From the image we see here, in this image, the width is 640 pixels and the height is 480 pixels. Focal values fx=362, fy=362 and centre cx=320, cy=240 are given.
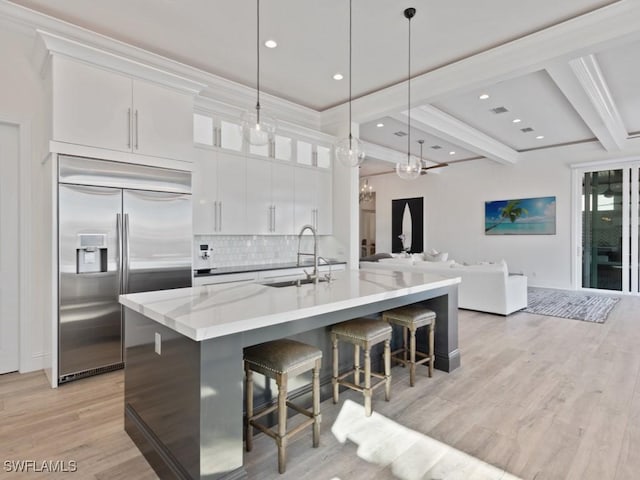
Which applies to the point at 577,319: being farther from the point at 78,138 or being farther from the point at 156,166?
the point at 78,138

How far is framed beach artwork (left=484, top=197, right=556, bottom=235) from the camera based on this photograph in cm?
850

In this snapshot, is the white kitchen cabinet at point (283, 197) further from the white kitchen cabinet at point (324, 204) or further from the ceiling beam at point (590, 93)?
the ceiling beam at point (590, 93)

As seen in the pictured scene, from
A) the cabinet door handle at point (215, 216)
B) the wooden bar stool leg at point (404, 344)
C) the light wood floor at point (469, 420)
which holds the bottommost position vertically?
the light wood floor at point (469, 420)

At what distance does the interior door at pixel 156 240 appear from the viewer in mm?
3400

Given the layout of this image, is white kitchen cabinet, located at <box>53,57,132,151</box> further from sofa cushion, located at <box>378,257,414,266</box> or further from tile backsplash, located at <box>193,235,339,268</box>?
sofa cushion, located at <box>378,257,414,266</box>

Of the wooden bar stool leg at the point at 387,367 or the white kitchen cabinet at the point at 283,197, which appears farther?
the white kitchen cabinet at the point at 283,197

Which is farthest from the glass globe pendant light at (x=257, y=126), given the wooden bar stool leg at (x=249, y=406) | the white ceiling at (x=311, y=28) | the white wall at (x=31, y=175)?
the white wall at (x=31, y=175)

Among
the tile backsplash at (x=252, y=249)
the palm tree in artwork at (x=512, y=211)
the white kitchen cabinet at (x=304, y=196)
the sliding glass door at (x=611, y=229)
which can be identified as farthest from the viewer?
the palm tree in artwork at (x=512, y=211)

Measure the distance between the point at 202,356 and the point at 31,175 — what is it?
305 centimetres

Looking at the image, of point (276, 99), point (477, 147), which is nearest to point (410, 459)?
point (276, 99)

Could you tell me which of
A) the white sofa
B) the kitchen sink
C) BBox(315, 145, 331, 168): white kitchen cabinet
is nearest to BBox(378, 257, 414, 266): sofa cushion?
the white sofa

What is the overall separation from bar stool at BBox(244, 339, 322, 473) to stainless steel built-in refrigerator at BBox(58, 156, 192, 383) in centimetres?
186

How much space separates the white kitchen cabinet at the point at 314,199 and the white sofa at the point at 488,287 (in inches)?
73.6

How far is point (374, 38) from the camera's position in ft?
12.0
